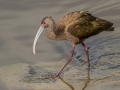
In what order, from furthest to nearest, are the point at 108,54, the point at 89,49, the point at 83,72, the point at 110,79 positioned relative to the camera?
1. the point at 89,49
2. the point at 108,54
3. the point at 83,72
4. the point at 110,79

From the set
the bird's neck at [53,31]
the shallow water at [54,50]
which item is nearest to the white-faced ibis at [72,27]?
the bird's neck at [53,31]

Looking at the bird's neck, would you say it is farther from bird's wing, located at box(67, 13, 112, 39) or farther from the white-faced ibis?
bird's wing, located at box(67, 13, 112, 39)

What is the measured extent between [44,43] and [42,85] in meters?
2.03

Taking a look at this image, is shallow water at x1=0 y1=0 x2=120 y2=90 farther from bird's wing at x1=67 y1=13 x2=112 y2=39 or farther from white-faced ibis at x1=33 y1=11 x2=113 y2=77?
bird's wing at x1=67 y1=13 x2=112 y2=39

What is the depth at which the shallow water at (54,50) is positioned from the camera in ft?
24.0

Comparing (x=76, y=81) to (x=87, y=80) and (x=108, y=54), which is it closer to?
(x=87, y=80)

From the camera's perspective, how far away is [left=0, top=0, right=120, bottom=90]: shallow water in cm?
733

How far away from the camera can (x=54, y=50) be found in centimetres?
880

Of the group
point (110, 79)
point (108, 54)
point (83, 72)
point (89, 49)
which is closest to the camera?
point (110, 79)

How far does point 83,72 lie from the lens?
25.2 ft

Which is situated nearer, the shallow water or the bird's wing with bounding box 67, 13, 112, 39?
the shallow water

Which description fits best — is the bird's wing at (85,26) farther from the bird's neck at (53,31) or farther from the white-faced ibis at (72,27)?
the bird's neck at (53,31)

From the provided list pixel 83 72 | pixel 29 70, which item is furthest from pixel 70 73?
pixel 29 70

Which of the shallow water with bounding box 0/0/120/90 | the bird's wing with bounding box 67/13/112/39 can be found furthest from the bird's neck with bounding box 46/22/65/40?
the shallow water with bounding box 0/0/120/90
